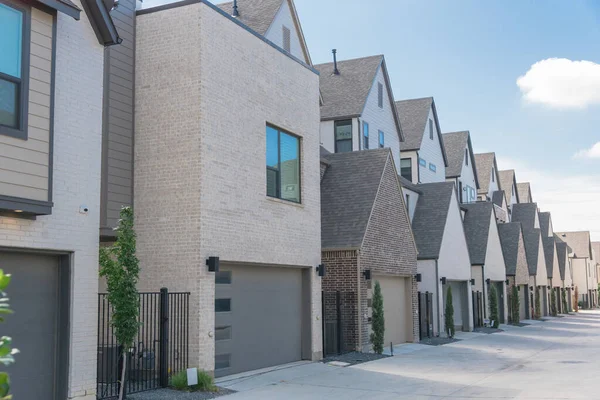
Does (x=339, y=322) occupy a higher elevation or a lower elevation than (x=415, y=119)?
lower

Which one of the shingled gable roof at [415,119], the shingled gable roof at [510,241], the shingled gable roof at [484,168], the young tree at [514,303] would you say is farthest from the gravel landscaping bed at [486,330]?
the shingled gable roof at [484,168]

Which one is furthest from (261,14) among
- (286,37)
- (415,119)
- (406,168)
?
(415,119)

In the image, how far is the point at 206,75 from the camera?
47.4 ft

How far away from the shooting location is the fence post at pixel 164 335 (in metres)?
13.3

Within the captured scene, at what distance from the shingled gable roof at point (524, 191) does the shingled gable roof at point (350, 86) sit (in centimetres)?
4491

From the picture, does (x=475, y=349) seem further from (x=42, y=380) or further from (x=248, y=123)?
(x=42, y=380)

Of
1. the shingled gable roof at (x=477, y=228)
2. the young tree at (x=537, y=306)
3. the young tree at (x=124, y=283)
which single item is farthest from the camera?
the young tree at (x=537, y=306)

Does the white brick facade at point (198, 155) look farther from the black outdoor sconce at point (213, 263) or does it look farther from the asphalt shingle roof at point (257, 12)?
the asphalt shingle roof at point (257, 12)

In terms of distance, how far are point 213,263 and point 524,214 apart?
51872 millimetres

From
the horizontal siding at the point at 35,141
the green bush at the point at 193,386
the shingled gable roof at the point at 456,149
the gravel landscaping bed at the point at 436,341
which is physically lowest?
the gravel landscaping bed at the point at 436,341

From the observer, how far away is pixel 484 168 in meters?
56.8

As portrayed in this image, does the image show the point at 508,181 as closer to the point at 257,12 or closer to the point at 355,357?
the point at 257,12

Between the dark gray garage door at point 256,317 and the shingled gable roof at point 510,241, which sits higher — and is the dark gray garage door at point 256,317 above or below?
below

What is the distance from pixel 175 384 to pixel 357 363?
680 centimetres
